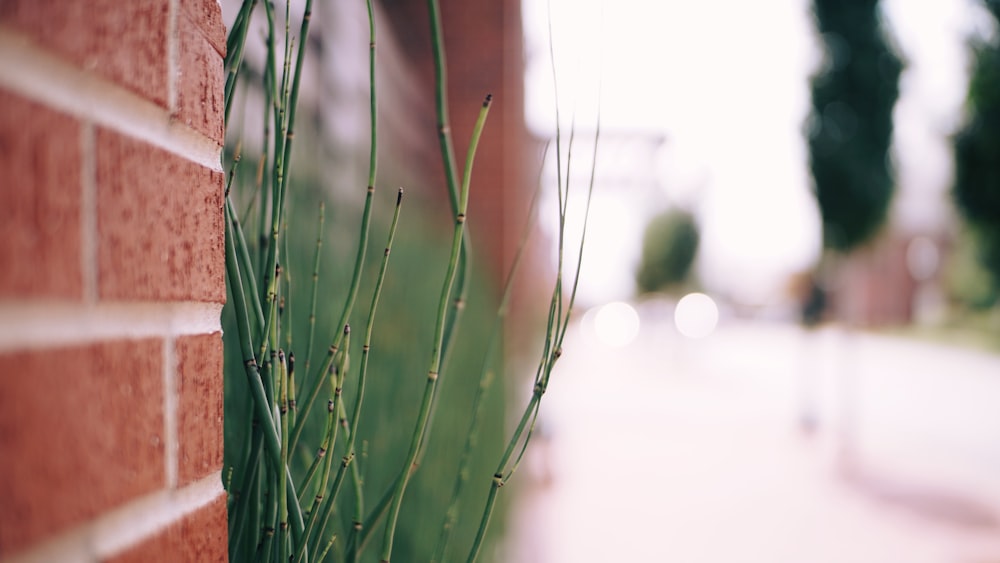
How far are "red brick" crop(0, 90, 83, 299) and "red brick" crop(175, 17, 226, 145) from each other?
0.09 meters

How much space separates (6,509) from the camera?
21 cm

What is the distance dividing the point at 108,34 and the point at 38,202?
9cm

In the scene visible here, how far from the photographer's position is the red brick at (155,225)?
10.3 inches

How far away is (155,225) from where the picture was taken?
0.29m

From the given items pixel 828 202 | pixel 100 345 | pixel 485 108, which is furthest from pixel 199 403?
pixel 828 202

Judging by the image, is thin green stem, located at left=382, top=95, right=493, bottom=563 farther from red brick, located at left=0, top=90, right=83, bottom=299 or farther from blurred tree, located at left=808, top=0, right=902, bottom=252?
blurred tree, located at left=808, top=0, right=902, bottom=252

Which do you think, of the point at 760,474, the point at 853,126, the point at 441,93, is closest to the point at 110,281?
the point at 441,93

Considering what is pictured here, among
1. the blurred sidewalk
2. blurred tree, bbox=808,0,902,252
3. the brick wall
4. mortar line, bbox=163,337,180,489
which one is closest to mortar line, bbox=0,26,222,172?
the brick wall

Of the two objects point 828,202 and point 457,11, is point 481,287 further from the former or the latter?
point 828,202

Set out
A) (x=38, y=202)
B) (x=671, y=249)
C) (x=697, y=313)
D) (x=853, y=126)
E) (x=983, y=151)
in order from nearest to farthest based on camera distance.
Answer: (x=38, y=202) < (x=983, y=151) < (x=853, y=126) < (x=671, y=249) < (x=697, y=313)

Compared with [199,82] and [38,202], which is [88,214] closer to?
[38,202]

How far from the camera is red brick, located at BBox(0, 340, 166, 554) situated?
21cm

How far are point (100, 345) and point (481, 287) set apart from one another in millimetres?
1433

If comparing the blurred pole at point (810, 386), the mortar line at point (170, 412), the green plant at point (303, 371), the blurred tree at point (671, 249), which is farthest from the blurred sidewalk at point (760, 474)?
the blurred tree at point (671, 249)
